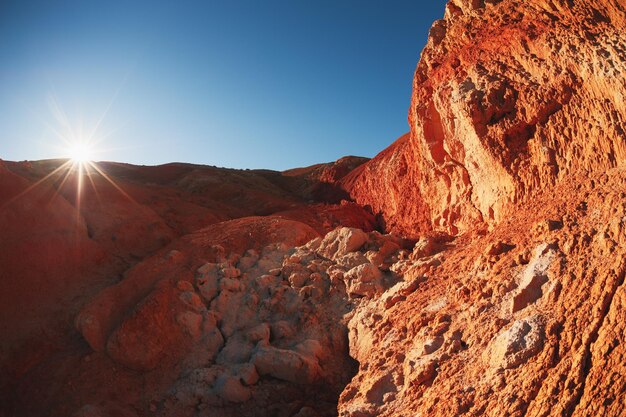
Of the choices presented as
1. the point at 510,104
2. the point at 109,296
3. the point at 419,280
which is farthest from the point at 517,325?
the point at 109,296

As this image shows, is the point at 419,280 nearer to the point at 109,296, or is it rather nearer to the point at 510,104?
the point at 510,104

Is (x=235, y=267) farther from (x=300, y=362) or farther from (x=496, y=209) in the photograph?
(x=496, y=209)

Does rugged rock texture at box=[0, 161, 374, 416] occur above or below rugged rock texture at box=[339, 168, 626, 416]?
above

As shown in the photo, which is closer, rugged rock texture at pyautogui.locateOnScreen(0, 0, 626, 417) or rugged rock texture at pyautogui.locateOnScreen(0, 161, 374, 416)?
rugged rock texture at pyautogui.locateOnScreen(0, 0, 626, 417)

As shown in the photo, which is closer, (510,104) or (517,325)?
(517,325)

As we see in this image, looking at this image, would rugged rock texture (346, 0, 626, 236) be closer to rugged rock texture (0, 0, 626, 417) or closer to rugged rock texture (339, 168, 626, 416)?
rugged rock texture (0, 0, 626, 417)

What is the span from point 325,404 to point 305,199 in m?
17.8

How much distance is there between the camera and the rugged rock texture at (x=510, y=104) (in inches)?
274

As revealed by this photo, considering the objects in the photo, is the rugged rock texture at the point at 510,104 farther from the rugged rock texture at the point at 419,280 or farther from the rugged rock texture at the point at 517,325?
the rugged rock texture at the point at 517,325

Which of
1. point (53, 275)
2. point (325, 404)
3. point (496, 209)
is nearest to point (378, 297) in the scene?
point (325, 404)

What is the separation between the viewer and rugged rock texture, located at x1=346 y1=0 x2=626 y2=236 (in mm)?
6953

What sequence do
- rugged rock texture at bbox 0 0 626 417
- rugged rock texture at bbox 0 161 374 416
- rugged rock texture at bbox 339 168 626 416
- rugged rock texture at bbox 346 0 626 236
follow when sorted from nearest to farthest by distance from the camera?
1. rugged rock texture at bbox 339 168 626 416
2. rugged rock texture at bbox 0 0 626 417
3. rugged rock texture at bbox 346 0 626 236
4. rugged rock texture at bbox 0 161 374 416

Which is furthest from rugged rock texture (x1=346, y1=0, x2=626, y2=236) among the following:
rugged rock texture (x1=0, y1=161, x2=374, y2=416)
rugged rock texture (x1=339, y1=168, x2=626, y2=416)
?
rugged rock texture (x1=0, y1=161, x2=374, y2=416)

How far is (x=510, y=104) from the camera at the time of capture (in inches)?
346
